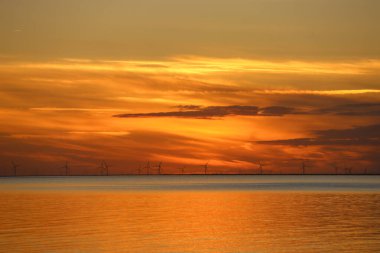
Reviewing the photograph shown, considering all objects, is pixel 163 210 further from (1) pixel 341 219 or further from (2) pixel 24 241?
(2) pixel 24 241

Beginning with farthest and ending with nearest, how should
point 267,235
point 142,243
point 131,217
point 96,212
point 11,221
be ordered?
point 96,212, point 131,217, point 11,221, point 267,235, point 142,243

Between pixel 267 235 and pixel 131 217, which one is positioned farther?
pixel 131 217

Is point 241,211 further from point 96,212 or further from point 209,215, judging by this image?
point 96,212

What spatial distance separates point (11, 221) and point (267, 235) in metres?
20.3

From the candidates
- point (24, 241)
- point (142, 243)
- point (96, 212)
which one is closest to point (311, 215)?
point (96, 212)

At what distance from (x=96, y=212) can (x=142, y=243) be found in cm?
2569

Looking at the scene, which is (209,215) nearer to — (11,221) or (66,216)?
(66,216)

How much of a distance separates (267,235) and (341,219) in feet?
44.0

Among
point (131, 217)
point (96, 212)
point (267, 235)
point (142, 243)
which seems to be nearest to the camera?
point (142, 243)

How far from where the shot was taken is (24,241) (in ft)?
135

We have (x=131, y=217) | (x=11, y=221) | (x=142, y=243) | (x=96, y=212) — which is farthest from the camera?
(x=96, y=212)

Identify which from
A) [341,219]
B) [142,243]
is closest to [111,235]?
[142,243]

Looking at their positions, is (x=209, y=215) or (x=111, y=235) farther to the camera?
(x=209, y=215)

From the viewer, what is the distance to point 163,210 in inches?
2734
